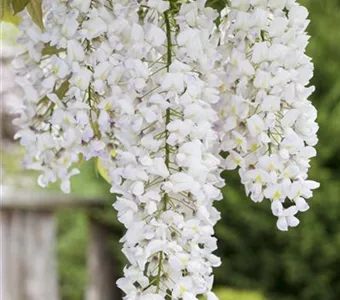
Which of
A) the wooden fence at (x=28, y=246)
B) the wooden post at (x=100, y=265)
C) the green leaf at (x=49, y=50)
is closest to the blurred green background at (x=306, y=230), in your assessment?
the wooden post at (x=100, y=265)

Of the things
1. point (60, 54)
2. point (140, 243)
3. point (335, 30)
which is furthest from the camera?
point (335, 30)

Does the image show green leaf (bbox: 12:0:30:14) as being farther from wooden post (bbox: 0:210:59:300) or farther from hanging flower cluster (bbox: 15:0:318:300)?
wooden post (bbox: 0:210:59:300)

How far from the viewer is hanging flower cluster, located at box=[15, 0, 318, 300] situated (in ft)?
2.36

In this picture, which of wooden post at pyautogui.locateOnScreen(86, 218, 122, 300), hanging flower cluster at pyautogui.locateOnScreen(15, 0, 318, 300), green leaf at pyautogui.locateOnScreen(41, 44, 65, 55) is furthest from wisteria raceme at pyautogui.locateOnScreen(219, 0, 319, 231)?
wooden post at pyautogui.locateOnScreen(86, 218, 122, 300)

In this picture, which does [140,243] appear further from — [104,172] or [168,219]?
[104,172]

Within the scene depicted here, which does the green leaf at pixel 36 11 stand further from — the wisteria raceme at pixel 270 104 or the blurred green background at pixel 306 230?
the blurred green background at pixel 306 230

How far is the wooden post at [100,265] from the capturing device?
4242 millimetres

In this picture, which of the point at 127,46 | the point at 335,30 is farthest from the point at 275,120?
the point at 335,30

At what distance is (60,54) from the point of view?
88 centimetres

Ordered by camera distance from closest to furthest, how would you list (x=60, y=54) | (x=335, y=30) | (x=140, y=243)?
(x=140, y=243)
(x=60, y=54)
(x=335, y=30)

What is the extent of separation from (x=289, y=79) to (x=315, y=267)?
325 cm

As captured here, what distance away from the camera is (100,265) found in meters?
4.29

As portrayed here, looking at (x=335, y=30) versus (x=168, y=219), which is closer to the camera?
(x=168, y=219)

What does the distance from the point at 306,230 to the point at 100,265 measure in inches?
41.2
